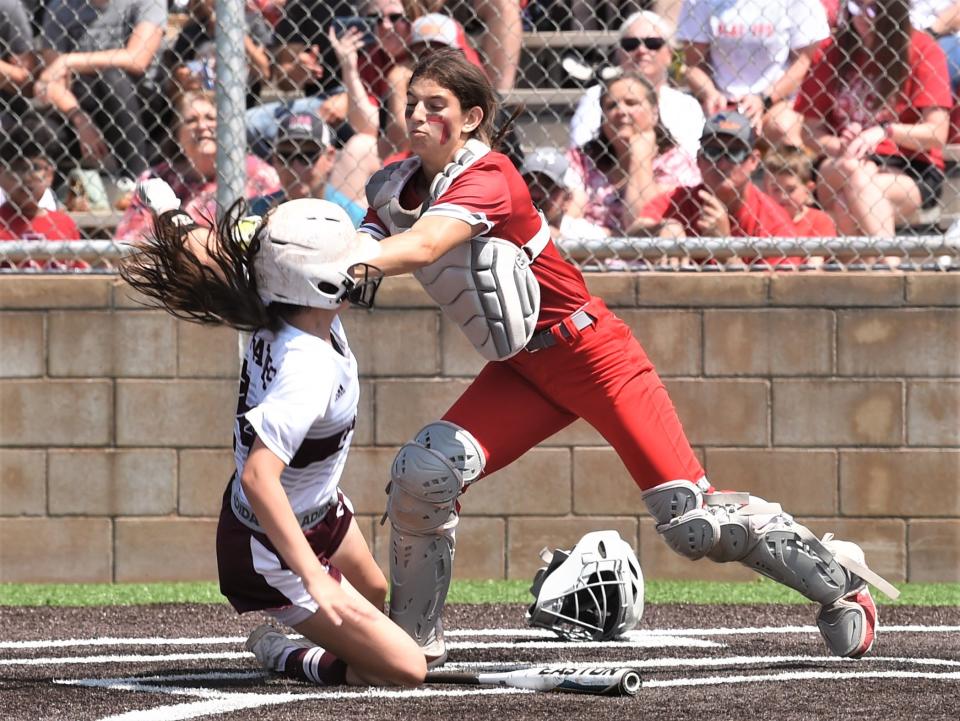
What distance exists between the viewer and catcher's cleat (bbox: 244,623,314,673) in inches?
178

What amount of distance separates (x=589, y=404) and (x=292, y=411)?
1.08 metres

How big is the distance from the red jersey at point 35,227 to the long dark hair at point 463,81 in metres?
2.98

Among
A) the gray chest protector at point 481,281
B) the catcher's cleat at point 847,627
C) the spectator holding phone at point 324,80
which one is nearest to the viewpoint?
the gray chest protector at point 481,281

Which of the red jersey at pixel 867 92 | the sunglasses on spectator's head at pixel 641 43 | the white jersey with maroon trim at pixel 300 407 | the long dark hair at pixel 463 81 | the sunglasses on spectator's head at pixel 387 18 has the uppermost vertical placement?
the sunglasses on spectator's head at pixel 387 18

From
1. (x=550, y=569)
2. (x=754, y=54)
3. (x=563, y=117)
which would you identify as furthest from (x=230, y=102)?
(x=550, y=569)

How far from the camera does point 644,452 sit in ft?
15.2

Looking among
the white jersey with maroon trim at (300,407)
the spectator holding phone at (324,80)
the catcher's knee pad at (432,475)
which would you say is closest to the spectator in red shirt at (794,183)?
the spectator holding phone at (324,80)

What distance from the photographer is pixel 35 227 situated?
713 cm

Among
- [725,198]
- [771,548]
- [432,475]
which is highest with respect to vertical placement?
[725,198]

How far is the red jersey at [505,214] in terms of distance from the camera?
4332 millimetres

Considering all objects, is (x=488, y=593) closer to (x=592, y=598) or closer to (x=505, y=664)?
(x=592, y=598)

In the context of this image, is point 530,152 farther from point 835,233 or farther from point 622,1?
point 835,233

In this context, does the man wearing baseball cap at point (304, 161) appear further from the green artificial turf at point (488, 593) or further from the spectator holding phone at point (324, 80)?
the green artificial turf at point (488, 593)

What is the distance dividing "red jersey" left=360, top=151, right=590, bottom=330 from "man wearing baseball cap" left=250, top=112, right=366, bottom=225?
243 cm
